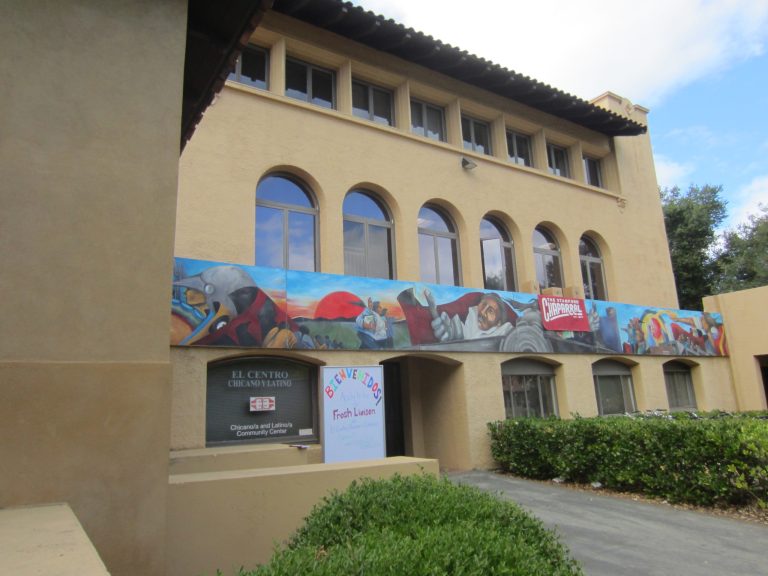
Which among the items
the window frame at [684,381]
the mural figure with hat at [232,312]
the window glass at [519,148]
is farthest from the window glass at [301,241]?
the window frame at [684,381]

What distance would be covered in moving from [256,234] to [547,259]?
30.2 ft

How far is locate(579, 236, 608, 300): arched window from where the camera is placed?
1738 centimetres

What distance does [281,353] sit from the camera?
10289mm

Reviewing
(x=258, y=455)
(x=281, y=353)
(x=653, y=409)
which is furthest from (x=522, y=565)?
(x=653, y=409)

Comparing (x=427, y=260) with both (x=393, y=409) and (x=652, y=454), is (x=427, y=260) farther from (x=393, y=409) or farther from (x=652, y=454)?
(x=652, y=454)

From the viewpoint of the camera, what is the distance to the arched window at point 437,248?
13.9 metres

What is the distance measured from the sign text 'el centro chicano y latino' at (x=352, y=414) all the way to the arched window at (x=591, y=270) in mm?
10300

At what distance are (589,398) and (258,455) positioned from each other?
421 inches

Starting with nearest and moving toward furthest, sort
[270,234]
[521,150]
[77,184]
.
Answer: [77,184]
[270,234]
[521,150]

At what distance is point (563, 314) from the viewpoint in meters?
14.9

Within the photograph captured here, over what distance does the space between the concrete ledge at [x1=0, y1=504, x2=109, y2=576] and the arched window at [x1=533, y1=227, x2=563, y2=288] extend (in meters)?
14.4

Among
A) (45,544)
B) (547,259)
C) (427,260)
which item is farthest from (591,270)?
(45,544)

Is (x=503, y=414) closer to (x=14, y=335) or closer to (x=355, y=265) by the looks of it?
(x=355, y=265)

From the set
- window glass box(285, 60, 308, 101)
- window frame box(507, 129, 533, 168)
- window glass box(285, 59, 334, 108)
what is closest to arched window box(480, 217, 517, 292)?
window frame box(507, 129, 533, 168)
